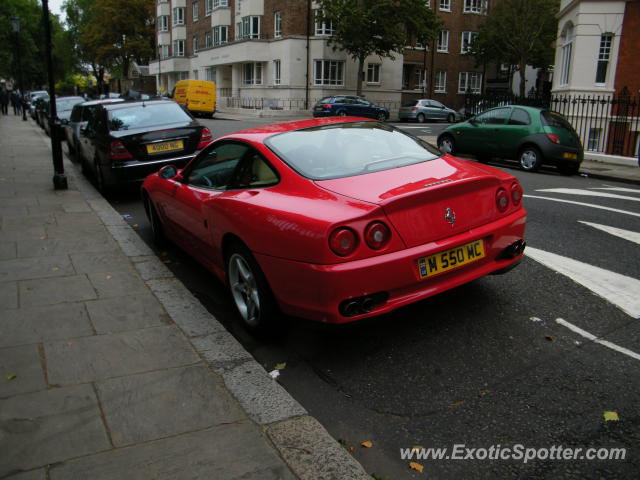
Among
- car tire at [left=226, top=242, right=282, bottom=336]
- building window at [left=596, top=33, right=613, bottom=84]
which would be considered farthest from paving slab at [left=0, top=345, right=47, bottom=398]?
building window at [left=596, top=33, right=613, bottom=84]

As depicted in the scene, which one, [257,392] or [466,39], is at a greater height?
[466,39]

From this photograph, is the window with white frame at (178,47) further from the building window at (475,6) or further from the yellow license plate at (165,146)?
the yellow license plate at (165,146)

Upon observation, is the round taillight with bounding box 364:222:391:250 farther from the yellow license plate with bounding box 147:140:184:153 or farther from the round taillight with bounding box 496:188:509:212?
the yellow license plate with bounding box 147:140:184:153

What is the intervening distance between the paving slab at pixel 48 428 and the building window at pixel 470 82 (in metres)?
51.6

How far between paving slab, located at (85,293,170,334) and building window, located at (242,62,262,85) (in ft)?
145

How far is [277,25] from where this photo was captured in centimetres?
4550

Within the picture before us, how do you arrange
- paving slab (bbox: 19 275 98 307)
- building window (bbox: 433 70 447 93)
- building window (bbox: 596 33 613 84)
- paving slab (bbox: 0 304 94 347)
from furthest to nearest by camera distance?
1. building window (bbox: 433 70 447 93)
2. building window (bbox: 596 33 613 84)
3. paving slab (bbox: 19 275 98 307)
4. paving slab (bbox: 0 304 94 347)

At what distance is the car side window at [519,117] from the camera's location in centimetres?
1426

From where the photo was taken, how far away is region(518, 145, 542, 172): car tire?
45.3ft

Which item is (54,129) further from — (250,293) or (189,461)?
(189,461)

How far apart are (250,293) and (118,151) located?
6.09 m

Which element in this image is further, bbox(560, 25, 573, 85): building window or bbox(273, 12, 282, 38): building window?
bbox(273, 12, 282, 38): building window

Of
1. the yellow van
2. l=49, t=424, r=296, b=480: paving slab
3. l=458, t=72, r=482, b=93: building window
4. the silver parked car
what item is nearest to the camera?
l=49, t=424, r=296, b=480: paving slab

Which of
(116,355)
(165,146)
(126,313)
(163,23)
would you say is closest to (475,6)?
(163,23)
